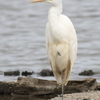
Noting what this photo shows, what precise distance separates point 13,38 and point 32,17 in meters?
4.67

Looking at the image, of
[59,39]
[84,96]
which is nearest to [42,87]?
[84,96]

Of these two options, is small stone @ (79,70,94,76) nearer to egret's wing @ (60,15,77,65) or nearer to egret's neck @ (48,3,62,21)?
egret's wing @ (60,15,77,65)

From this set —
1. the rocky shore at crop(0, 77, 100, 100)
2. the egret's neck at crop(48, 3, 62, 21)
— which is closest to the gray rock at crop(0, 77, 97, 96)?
the rocky shore at crop(0, 77, 100, 100)

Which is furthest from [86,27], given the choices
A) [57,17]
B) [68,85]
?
[57,17]

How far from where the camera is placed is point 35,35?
17859mm

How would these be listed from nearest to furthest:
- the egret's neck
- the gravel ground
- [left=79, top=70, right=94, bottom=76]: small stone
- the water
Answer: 1. the egret's neck
2. the gravel ground
3. [left=79, top=70, right=94, bottom=76]: small stone
4. the water

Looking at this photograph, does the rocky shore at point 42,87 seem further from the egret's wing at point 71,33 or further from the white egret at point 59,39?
the egret's wing at point 71,33

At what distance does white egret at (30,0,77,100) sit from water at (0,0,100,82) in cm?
288

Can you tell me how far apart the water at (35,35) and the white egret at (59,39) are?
9.45ft

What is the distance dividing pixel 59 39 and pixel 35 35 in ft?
33.5

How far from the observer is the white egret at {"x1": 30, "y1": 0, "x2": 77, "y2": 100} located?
24.7 ft

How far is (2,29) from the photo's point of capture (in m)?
19.1

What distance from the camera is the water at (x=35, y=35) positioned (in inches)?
→ 519

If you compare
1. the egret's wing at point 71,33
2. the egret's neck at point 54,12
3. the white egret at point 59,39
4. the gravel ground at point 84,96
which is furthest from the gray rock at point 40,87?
the egret's neck at point 54,12
